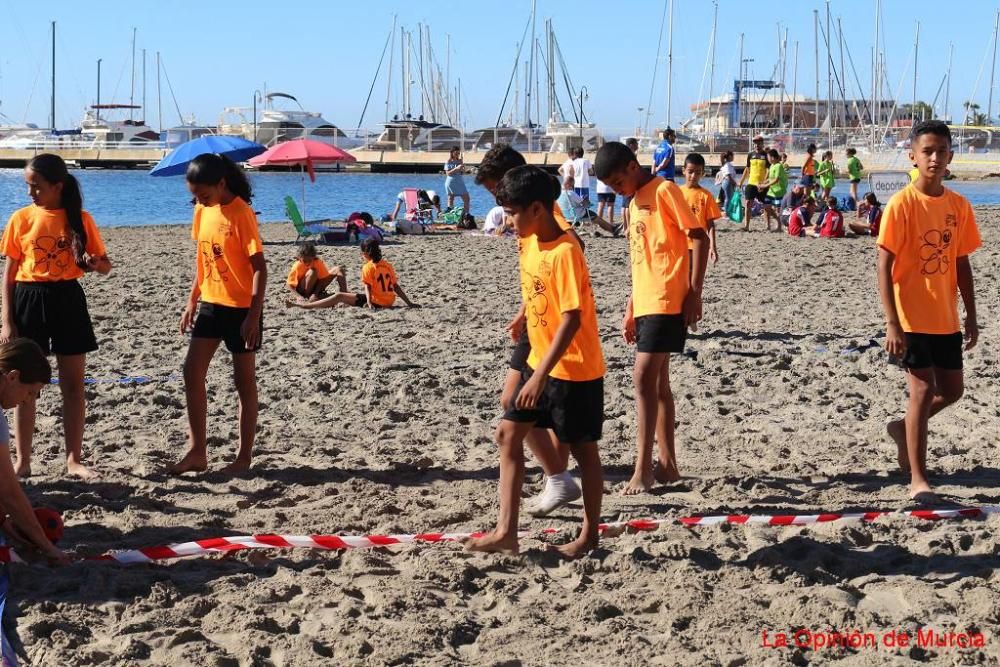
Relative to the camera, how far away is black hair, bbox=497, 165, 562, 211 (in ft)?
14.5

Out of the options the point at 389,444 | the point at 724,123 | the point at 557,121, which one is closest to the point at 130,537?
the point at 389,444

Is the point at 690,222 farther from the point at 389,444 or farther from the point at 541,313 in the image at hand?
the point at 389,444

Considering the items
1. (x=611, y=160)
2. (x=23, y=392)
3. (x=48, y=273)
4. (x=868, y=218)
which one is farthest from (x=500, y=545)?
(x=868, y=218)

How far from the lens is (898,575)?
14.4 ft

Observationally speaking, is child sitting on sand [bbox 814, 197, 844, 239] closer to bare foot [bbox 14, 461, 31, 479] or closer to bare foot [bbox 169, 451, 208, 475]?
bare foot [bbox 169, 451, 208, 475]

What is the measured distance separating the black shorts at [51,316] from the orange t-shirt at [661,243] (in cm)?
278

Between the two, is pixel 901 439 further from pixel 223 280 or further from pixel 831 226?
pixel 831 226

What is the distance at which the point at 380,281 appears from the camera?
39.1 ft

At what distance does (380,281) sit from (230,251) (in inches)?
236

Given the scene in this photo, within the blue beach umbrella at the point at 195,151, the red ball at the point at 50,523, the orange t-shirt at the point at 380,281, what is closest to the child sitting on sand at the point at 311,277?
the orange t-shirt at the point at 380,281

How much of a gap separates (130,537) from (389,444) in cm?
198

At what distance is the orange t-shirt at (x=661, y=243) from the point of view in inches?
215

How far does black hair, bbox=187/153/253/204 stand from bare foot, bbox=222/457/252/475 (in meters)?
1.37

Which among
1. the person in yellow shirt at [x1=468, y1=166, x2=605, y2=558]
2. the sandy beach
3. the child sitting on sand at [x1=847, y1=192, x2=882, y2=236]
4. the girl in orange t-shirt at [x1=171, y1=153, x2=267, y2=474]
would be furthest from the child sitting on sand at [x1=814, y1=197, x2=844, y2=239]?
the person in yellow shirt at [x1=468, y1=166, x2=605, y2=558]
